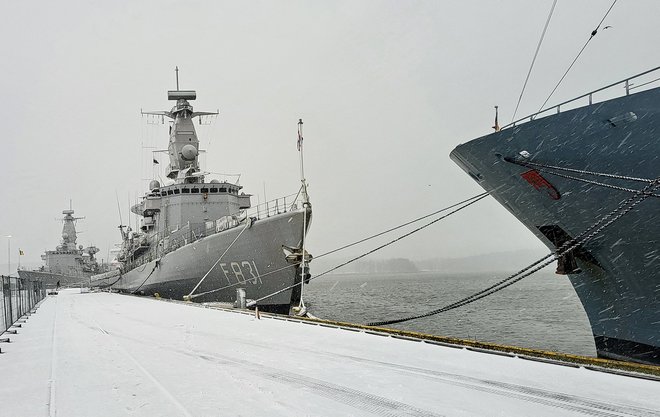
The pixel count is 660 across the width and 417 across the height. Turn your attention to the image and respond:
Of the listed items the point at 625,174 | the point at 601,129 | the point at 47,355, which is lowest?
the point at 47,355

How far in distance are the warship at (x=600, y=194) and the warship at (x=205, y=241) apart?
7359 millimetres

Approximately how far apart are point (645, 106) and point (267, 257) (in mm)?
12810

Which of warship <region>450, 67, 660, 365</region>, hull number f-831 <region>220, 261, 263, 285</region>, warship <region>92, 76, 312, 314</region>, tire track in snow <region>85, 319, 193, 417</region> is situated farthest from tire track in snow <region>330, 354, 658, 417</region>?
hull number f-831 <region>220, 261, 263, 285</region>

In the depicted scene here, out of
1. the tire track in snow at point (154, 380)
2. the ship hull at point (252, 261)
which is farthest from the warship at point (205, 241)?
the tire track in snow at point (154, 380)

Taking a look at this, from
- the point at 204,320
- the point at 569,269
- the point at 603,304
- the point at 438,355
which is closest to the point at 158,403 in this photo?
the point at 438,355

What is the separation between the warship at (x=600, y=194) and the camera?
7.24 meters

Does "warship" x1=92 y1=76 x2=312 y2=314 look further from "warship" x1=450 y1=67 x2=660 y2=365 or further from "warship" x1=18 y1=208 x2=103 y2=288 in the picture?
"warship" x1=18 y1=208 x2=103 y2=288

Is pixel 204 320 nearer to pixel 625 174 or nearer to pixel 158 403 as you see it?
pixel 158 403

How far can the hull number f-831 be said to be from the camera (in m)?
17.5

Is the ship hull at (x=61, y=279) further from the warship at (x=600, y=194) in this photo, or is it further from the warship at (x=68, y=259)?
the warship at (x=600, y=194)

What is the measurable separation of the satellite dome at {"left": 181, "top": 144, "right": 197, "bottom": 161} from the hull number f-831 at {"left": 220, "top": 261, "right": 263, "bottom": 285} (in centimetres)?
1065

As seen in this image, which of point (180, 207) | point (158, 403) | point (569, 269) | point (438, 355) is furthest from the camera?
point (180, 207)

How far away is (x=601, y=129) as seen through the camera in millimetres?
7531

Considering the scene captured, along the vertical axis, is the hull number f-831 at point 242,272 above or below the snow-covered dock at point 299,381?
above
